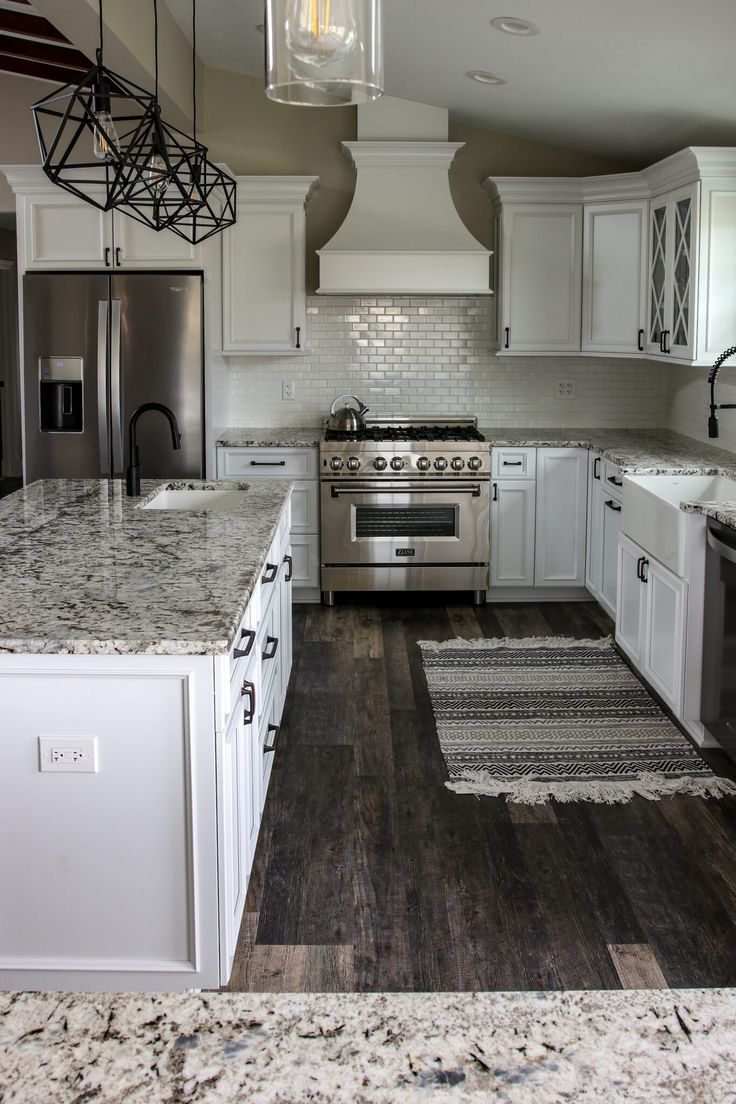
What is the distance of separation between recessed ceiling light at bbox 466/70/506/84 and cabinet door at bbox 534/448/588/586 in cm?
199

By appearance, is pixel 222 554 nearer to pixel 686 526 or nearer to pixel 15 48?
pixel 686 526

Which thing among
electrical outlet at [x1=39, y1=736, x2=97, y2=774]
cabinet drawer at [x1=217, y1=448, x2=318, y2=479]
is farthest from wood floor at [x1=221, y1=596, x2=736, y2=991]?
cabinet drawer at [x1=217, y1=448, x2=318, y2=479]

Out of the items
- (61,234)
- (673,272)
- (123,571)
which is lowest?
(123,571)

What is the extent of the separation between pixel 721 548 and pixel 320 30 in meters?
2.91

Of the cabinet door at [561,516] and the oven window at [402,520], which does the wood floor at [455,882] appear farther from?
the cabinet door at [561,516]

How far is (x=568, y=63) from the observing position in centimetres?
472

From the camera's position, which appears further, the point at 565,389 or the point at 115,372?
the point at 565,389

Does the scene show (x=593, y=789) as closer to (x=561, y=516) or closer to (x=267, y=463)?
(x=561, y=516)

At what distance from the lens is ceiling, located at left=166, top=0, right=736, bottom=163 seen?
4004mm


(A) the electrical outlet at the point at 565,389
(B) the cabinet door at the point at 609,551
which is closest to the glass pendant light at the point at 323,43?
(B) the cabinet door at the point at 609,551

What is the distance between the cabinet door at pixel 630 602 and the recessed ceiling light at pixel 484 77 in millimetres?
2322

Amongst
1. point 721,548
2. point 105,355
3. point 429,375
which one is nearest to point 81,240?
point 105,355

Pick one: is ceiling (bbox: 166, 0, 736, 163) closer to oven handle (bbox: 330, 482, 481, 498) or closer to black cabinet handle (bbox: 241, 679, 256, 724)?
oven handle (bbox: 330, 482, 481, 498)

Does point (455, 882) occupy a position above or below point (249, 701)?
below
